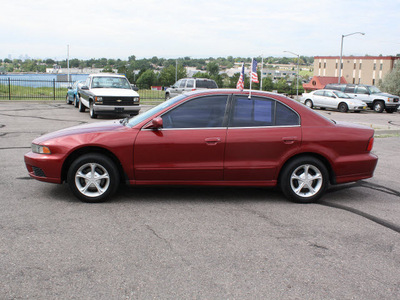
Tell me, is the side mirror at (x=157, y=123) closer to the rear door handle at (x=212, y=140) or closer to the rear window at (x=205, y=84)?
the rear door handle at (x=212, y=140)

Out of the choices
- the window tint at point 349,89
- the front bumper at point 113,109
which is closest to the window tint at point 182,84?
the front bumper at point 113,109

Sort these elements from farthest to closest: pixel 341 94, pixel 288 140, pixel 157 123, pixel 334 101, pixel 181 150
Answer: pixel 341 94 → pixel 334 101 → pixel 288 140 → pixel 181 150 → pixel 157 123

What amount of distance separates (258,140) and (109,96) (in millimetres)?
12514

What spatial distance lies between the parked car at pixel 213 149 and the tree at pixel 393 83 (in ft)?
143

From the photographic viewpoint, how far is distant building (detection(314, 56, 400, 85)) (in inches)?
3959

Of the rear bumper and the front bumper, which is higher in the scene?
the rear bumper

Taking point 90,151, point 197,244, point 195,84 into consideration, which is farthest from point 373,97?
point 197,244

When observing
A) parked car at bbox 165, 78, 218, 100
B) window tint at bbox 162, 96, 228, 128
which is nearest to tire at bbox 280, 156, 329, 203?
window tint at bbox 162, 96, 228, 128

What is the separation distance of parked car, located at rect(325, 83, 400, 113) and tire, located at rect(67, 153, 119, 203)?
27.8 m

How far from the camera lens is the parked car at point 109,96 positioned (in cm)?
1762

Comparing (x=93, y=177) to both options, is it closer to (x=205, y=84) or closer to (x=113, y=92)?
(x=113, y=92)

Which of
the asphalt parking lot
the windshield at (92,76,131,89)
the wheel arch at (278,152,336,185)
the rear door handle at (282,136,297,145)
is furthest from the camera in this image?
the windshield at (92,76,131,89)

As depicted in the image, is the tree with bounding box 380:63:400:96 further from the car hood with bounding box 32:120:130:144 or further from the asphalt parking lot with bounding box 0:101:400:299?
the car hood with bounding box 32:120:130:144

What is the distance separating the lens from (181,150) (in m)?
6.04
